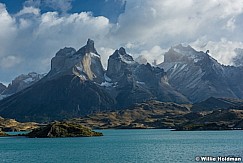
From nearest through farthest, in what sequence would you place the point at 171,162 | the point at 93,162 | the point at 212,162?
the point at 212,162, the point at 171,162, the point at 93,162

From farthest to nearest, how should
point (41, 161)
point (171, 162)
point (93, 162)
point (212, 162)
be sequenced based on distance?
1. point (41, 161)
2. point (93, 162)
3. point (171, 162)
4. point (212, 162)

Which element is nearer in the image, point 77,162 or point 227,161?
point 227,161

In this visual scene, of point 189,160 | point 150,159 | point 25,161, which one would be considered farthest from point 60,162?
point 189,160

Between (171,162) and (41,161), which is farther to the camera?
(41,161)

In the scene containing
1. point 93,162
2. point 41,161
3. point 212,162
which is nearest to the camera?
point 212,162

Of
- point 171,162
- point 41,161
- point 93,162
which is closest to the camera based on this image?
point 171,162

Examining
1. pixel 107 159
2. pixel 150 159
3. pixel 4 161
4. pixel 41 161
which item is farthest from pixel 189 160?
pixel 4 161

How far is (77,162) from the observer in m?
110

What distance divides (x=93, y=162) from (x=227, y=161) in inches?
1417

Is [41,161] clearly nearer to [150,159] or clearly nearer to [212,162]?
[150,159]

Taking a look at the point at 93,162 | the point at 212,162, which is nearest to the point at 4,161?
the point at 93,162

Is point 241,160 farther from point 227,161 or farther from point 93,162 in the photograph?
point 93,162

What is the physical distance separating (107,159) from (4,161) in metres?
31.2

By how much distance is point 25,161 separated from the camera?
117 meters
